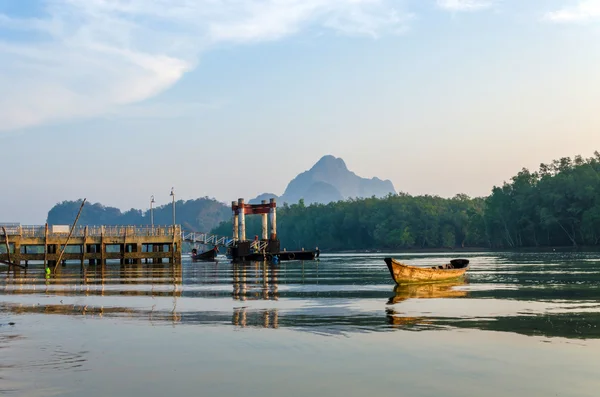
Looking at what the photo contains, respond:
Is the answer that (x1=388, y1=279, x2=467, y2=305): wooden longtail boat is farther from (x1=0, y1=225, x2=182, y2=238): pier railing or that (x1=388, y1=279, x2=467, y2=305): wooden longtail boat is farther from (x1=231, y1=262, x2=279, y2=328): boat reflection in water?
(x1=0, y1=225, x2=182, y2=238): pier railing

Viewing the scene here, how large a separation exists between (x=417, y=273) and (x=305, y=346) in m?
28.3

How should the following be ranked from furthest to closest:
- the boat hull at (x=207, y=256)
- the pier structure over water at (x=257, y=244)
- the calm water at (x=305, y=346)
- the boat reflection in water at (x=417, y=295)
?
the boat hull at (x=207, y=256) → the pier structure over water at (x=257, y=244) → the boat reflection in water at (x=417, y=295) → the calm water at (x=305, y=346)

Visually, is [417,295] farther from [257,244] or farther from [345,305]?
[257,244]

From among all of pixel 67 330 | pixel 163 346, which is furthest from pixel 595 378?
pixel 67 330

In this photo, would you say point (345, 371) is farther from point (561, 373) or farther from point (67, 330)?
point (67, 330)

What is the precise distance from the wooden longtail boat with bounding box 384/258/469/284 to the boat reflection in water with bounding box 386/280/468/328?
419mm

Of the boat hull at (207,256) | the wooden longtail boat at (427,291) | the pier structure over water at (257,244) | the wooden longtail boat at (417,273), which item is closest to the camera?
the wooden longtail boat at (427,291)

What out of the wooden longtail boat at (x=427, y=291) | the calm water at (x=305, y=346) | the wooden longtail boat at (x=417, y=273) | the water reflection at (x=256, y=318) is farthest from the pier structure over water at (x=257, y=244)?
the water reflection at (x=256, y=318)

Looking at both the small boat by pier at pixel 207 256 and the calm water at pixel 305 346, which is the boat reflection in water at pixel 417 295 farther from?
the small boat by pier at pixel 207 256

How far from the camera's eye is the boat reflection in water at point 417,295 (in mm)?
28203

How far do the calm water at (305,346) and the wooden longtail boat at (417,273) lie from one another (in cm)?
783

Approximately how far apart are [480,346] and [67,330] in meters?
14.3

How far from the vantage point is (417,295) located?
41656 millimetres

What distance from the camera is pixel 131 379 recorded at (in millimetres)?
18266
